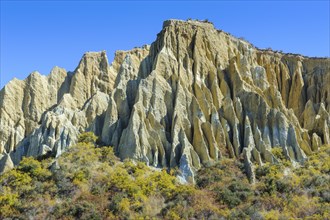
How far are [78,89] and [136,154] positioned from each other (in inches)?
708

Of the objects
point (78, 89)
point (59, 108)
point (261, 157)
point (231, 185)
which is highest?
point (78, 89)

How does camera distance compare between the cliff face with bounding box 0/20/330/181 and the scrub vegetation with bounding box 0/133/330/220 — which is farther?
the cliff face with bounding box 0/20/330/181

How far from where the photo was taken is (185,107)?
46031 millimetres

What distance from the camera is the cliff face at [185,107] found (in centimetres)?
4334

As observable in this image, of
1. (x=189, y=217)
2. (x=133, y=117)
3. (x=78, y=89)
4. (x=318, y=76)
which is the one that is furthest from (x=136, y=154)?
(x=318, y=76)

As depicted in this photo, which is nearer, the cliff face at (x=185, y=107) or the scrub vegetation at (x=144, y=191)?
the scrub vegetation at (x=144, y=191)

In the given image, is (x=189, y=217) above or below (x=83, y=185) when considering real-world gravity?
below

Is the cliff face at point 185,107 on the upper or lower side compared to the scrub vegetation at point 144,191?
upper

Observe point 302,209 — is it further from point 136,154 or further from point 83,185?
point 83,185

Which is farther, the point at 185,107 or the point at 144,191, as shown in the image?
the point at 185,107

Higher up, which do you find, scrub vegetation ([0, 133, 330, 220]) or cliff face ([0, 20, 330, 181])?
cliff face ([0, 20, 330, 181])

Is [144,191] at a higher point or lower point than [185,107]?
lower

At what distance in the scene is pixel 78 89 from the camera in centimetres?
5716

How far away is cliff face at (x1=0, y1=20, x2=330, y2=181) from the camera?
43344 millimetres
